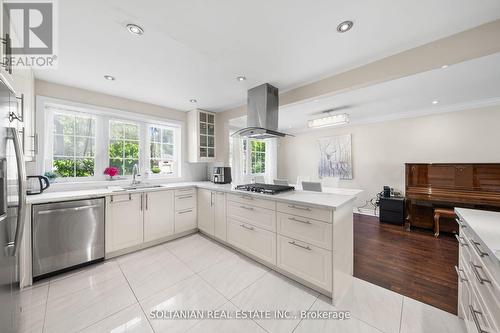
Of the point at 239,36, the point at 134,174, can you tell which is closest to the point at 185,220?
the point at 134,174

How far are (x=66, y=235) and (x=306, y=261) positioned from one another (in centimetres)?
261

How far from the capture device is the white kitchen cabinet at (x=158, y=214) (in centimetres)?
261

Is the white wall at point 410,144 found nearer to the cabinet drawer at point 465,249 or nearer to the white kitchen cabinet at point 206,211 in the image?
the cabinet drawer at point 465,249

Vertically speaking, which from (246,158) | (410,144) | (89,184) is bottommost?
(89,184)

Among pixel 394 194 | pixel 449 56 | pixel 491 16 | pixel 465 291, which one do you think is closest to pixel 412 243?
pixel 394 194

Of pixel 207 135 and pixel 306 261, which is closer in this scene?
pixel 306 261

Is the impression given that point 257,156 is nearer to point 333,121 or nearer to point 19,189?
point 333,121

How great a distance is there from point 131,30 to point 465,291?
123 inches

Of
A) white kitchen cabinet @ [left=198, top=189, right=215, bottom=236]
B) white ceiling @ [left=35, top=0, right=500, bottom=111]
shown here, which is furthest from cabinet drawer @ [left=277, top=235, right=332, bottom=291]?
white ceiling @ [left=35, top=0, right=500, bottom=111]

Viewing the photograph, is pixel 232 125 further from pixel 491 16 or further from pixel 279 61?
pixel 491 16

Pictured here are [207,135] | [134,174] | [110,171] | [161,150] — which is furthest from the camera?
[207,135]

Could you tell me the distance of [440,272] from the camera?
2.01 metres

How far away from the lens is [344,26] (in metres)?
1.40

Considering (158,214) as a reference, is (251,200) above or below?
above
